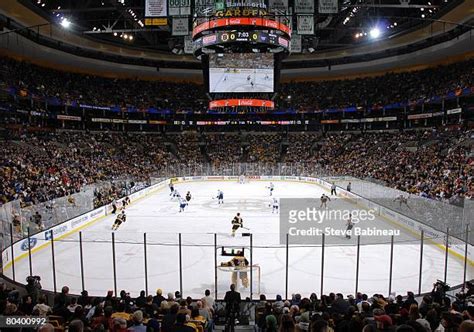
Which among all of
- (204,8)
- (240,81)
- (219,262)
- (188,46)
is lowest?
(219,262)

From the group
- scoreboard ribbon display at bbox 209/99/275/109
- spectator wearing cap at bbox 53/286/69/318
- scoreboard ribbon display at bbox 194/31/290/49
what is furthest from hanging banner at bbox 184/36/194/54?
spectator wearing cap at bbox 53/286/69/318

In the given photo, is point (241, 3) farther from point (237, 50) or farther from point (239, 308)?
point (239, 308)

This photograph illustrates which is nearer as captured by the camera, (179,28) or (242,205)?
(179,28)

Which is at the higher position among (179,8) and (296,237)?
(179,8)

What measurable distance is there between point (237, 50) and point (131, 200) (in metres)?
13.2

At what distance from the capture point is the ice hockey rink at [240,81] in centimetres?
2742

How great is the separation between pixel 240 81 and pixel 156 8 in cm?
1330

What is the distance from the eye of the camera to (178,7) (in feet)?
49.0

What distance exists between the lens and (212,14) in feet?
60.1

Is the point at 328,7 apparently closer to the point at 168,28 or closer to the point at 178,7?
the point at 178,7

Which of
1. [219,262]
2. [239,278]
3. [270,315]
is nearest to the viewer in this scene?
[270,315]

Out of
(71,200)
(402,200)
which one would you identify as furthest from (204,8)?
(402,200)

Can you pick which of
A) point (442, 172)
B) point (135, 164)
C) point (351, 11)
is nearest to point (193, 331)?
point (442, 172)

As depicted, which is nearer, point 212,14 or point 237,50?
point 212,14
